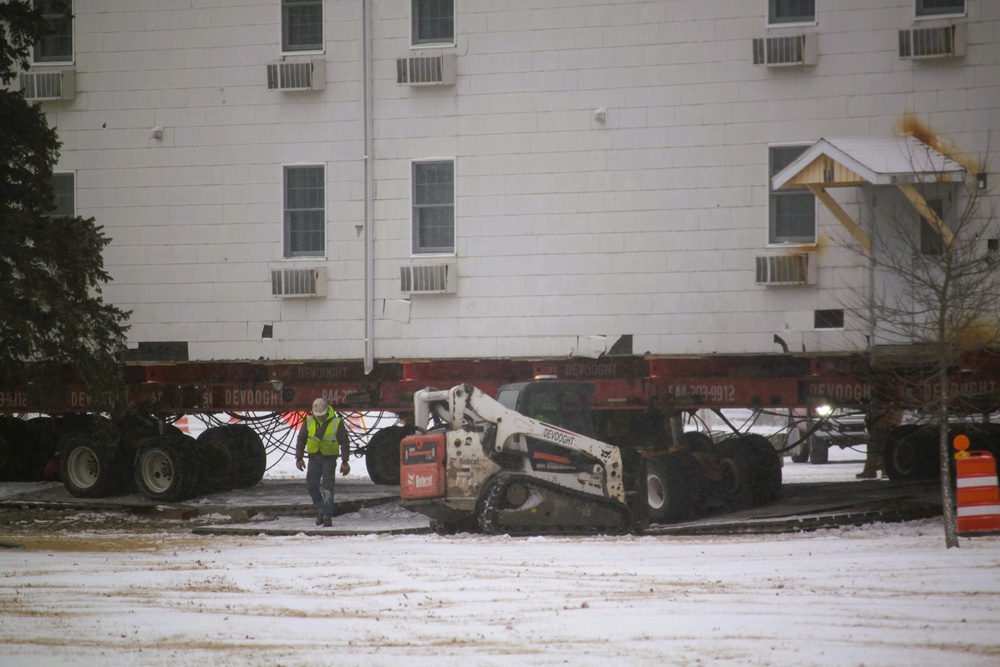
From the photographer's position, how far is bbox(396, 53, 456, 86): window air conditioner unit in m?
17.5

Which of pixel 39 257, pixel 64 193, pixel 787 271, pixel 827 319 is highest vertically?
pixel 64 193

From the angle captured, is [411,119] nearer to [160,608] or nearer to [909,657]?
[160,608]

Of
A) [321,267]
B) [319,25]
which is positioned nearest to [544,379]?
[321,267]

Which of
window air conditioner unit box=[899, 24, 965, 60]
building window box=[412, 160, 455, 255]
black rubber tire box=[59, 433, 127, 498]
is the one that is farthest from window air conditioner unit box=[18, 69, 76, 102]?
window air conditioner unit box=[899, 24, 965, 60]

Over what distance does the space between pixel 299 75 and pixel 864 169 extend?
777 cm

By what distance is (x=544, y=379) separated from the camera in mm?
15766

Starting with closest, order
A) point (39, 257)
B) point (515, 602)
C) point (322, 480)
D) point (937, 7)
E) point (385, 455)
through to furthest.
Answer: point (515, 602) < point (39, 257) < point (937, 7) < point (322, 480) < point (385, 455)

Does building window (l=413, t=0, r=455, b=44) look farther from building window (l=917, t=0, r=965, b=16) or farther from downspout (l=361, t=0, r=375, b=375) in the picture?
building window (l=917, t=0, r=965, b=16)

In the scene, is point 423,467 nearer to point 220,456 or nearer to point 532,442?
point 532,442

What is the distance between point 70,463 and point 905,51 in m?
13.2

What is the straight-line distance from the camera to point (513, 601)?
10094mm

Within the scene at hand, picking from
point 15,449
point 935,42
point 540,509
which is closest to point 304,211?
point 540,509

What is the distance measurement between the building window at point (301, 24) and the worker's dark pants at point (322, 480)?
19.4 feet

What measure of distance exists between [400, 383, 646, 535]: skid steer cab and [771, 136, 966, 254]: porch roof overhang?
4115mm
